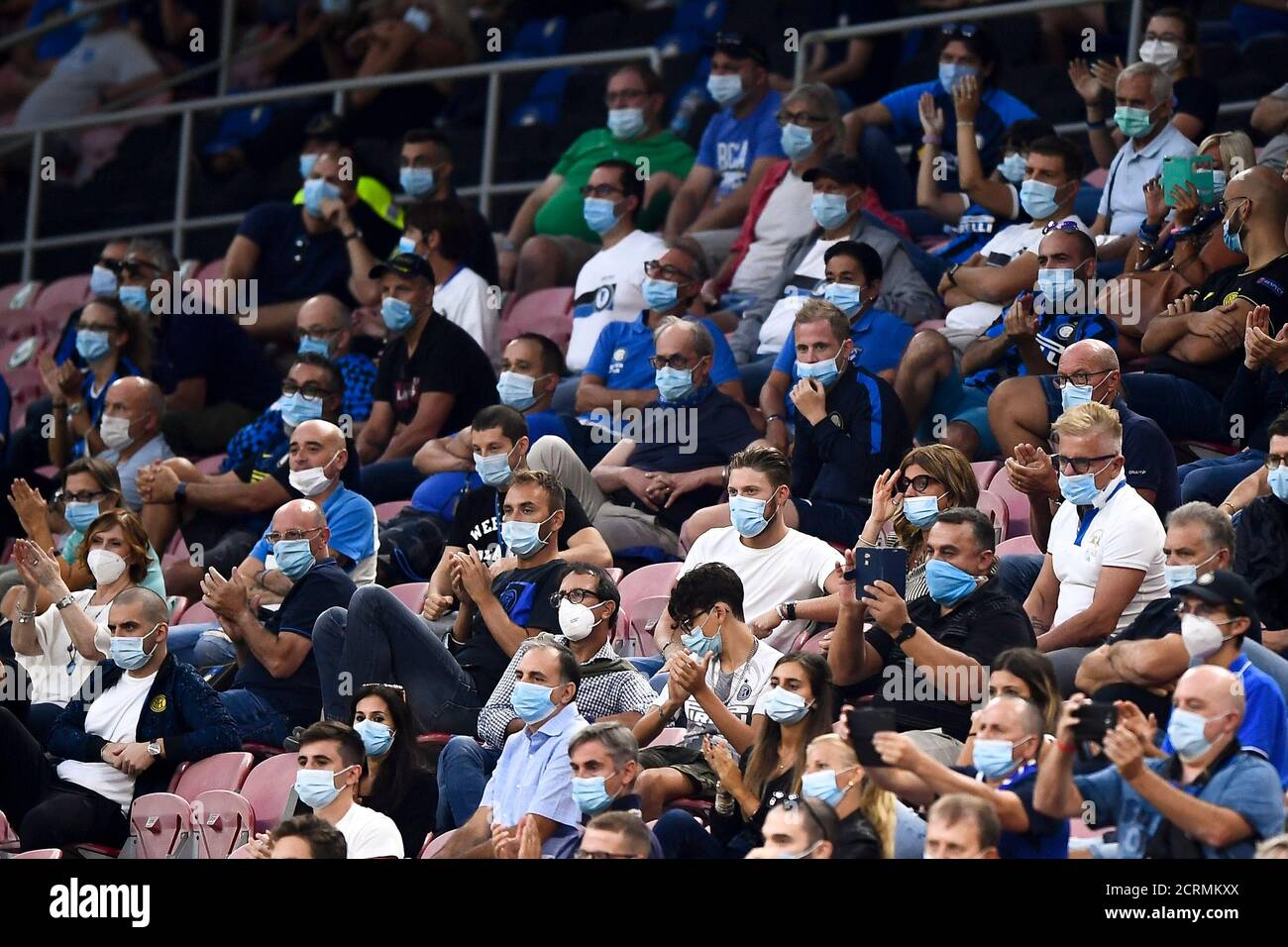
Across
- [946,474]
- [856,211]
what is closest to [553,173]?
[856,211]

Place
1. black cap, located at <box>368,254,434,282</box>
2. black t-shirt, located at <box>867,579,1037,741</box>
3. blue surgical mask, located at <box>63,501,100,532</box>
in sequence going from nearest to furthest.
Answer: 1. black t-shirt, located at <box>867,579,1037,741</box>
2. blue surgical mask, located at <box>63,501,100,532</box>
3. black cap, located at <box>368,254,434,282</box>

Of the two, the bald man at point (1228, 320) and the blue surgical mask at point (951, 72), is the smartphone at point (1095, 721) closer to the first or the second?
the bald man at point (1228, 320)

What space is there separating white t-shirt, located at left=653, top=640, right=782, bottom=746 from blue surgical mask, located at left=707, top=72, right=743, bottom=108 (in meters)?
3.55

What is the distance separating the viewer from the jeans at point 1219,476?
7281 mm

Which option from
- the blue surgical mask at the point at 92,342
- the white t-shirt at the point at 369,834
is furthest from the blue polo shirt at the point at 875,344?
the blue surgical mask at the point at 92,342

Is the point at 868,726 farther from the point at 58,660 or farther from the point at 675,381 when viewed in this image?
the point at 58,660

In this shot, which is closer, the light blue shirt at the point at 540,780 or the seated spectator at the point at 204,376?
the light blue shirt at the point at 540,780

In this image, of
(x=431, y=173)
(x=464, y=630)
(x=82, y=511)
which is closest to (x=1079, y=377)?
(x=464, y=630)

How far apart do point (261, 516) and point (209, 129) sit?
4.08 metres

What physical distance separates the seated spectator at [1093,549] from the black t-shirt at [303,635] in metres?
2.14

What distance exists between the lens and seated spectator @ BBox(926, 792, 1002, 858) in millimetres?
5734

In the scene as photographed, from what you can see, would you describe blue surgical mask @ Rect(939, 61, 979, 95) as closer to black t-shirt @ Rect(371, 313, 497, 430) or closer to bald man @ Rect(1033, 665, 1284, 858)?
black t-shirt @ Rect(371, 313, 497, 430)

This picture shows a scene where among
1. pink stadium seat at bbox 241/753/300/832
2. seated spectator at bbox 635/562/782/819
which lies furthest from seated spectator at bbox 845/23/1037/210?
pink stadium seat at bbox 241/753/300/832
